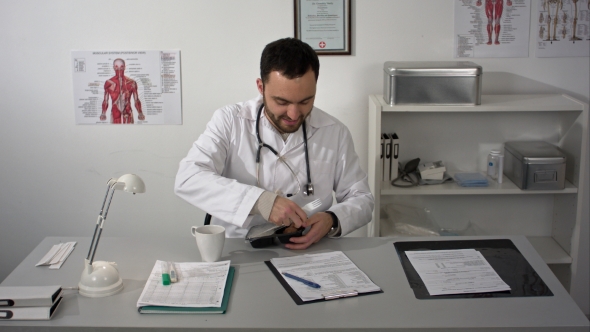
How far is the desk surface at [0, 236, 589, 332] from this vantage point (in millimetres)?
1491

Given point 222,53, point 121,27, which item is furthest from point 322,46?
point 121,27

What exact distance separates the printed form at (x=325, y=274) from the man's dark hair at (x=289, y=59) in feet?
2.13

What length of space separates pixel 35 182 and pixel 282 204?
1867mm

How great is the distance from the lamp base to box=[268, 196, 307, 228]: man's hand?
0.53 metres

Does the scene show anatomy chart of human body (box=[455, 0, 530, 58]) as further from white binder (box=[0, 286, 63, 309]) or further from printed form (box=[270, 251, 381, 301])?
white binder (box=[0, 286, 63, 309])

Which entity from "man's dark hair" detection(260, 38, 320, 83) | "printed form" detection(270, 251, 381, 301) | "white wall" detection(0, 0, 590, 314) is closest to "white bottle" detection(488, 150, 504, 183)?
"white wall" detection(0, 0, 590, 314)

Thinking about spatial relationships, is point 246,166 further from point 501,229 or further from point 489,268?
point 501,229

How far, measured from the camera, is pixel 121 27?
3.06 meters

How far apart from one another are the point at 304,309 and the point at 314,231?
0.46 meters

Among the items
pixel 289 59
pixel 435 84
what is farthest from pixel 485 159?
pixel 289 59

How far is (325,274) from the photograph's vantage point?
177cm

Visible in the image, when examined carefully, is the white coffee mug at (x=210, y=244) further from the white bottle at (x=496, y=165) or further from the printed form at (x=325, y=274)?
the white bottle at (x=496, y=165)

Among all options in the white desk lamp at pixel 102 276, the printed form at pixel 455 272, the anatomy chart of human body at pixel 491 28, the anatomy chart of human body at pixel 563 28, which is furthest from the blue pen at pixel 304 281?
the anatomy chart of human body at pixel 563 28

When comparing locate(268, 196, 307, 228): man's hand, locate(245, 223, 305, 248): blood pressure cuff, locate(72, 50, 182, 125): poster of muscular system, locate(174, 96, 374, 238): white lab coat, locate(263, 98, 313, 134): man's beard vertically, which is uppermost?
locate(72, 50, 182, 125): poster of muscular system
